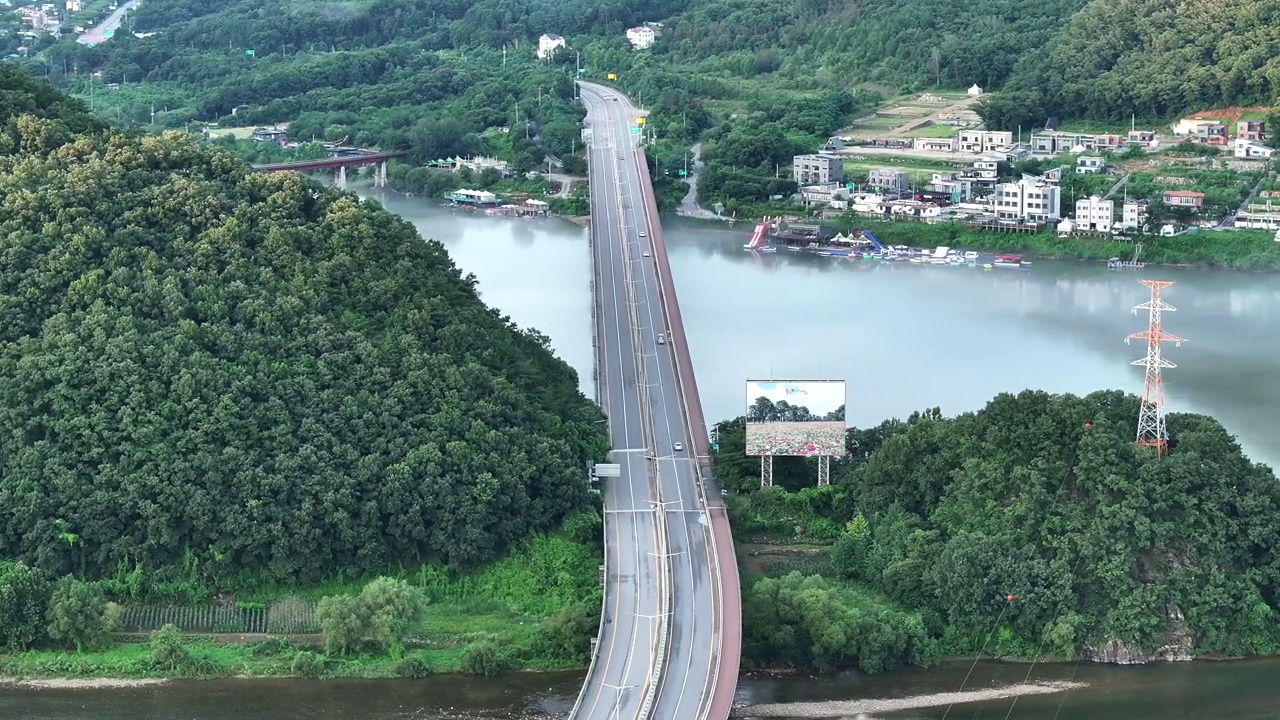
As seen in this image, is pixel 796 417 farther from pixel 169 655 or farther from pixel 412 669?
pixel 169 655

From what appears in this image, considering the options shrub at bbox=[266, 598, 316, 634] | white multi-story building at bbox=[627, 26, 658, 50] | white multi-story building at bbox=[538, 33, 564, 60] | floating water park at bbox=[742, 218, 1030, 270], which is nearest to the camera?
shrub at bbox=[266, 598, 316, 634]

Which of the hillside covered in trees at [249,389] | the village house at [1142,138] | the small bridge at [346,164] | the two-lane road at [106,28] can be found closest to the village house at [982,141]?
the village house at [1142,138]

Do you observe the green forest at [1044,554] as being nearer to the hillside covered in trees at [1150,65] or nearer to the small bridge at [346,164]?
the hillside covered in trees at [1150,65]

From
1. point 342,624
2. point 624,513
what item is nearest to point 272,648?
point 342,624

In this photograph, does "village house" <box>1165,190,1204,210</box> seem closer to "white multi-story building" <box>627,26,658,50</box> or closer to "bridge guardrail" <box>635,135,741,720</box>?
"bridge guardrail" <box>635,135,741,720</box>

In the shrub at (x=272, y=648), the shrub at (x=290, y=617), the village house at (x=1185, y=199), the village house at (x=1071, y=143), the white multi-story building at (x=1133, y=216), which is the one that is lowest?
the shrub at (x=272, y=648)

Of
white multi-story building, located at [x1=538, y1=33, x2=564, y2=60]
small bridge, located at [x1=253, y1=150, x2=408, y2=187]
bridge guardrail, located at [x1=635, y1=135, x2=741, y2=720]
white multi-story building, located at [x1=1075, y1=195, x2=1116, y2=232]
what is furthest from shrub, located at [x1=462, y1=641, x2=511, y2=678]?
white multi-story building, located at [x1=538, y1=33, x2=564, y2=60]
